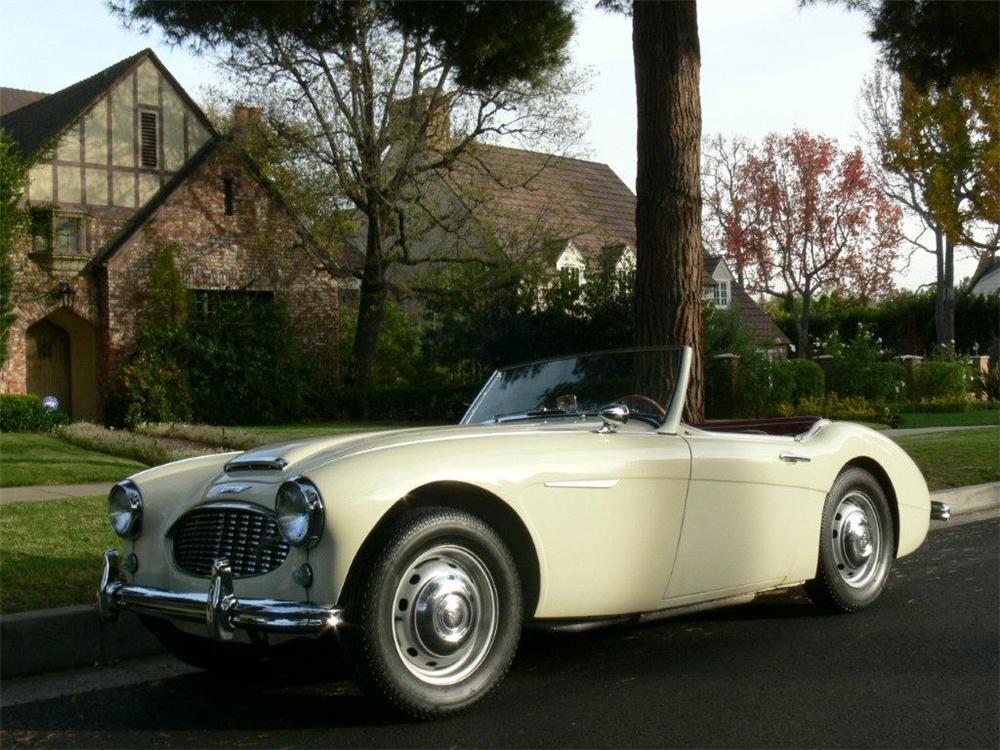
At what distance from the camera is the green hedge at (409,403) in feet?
77.8

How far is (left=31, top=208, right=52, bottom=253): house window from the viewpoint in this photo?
23.8m

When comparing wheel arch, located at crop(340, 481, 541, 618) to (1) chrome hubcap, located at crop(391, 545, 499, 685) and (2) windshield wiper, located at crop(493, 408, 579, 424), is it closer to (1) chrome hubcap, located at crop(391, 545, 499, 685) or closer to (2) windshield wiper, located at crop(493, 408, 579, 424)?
(1) chrome hubcap, located at crop(391, 545, 499, 685)

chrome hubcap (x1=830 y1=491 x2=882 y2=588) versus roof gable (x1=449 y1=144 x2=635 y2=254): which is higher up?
roof gable (x1=449 y1=144 x2=635 y2=254)

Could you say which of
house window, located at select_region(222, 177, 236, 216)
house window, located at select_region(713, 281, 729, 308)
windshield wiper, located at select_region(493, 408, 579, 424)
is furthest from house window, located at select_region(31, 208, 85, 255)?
house window, located at select_region(713, 281, 729, 308)

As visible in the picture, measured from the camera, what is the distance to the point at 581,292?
2316 centimetres

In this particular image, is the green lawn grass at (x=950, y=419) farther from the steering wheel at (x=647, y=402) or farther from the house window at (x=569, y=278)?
the steering wheel at (x=647, y=402)

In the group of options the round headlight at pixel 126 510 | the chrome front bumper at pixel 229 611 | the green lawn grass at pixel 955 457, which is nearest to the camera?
the chrome front bumper at pixel 229 611

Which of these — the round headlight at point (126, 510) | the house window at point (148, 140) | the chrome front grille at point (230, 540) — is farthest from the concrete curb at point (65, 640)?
the house window at point (148, 140)

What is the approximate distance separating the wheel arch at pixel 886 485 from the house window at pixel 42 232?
21.4 meters

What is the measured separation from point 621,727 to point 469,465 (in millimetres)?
1080

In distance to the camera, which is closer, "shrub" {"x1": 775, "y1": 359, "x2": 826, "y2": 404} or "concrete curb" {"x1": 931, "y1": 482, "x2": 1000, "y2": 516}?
"concrete curb" {"x1": 931, "y1": 482, "x2": 1000, "y2": 516}

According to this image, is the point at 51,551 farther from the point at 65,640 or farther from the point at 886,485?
the point at 886,485

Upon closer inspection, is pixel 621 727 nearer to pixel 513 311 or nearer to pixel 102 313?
pixel 513 311

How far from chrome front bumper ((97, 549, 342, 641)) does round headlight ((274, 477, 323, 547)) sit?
0.73 ft
